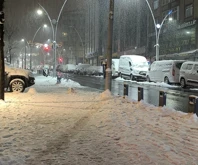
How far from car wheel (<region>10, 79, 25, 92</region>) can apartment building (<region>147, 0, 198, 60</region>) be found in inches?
888

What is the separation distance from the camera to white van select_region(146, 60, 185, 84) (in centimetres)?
2275

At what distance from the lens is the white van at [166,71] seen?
22.7 metres

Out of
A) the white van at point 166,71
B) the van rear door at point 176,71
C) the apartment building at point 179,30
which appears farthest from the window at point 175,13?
the van rear door at point 176,71

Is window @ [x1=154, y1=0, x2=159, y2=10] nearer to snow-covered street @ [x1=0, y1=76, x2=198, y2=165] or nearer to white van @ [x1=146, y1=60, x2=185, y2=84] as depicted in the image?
white van @ [x1=146, y1=60, x2=185, y2=84]

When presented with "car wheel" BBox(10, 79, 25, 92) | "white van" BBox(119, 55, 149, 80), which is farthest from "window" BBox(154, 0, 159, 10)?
"car wheel" BBox(10, 79, 25, 92)

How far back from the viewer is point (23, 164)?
4.27 meters

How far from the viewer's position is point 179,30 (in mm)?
41250

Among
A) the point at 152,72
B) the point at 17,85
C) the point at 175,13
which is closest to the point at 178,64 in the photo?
the point at 152,72

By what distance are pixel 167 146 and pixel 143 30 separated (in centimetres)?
5312

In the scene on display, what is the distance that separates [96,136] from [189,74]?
52.1 feet

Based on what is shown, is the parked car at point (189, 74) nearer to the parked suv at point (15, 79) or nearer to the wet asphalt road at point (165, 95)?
the wet asphalt road at point (165, 95)

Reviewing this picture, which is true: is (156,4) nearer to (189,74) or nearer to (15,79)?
(189,74)

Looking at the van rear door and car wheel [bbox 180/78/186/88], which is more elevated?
the van rear door

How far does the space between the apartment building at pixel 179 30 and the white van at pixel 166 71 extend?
28.7 ft
